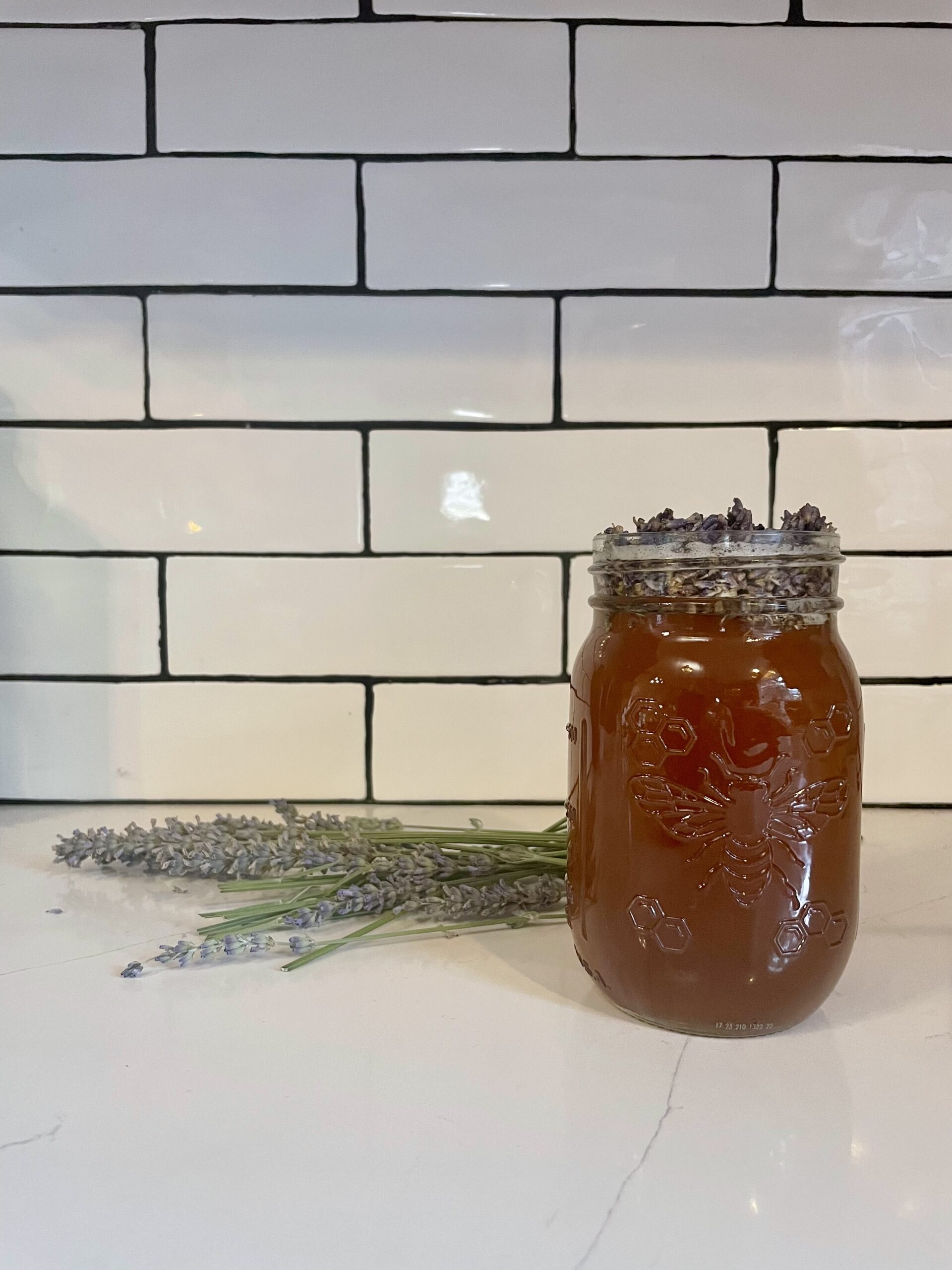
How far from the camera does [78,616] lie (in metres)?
0.85

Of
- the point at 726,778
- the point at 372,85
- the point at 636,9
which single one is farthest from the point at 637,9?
the point at 726,778

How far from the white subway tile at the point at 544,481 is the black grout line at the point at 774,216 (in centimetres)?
13

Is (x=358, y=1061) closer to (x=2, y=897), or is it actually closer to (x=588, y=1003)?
(x=588, y=1003)

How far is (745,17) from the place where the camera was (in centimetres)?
79

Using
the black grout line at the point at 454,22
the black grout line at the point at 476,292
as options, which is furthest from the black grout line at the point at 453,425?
the black grout line at the point at 454,22

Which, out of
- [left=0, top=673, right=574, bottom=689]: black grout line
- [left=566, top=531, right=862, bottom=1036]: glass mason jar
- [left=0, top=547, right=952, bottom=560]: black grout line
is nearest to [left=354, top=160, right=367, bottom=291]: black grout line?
[left=0, top=547, right=952, bottom=560]: black grout line

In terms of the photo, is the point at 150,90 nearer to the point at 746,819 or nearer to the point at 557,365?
the point at 557,365

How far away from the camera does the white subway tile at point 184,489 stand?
828 millimetres

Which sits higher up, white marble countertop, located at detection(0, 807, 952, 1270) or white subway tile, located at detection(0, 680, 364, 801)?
white subway tile, located at detection(0, 680, 364, 801)

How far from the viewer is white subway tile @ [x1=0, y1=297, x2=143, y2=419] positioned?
0.82 meters

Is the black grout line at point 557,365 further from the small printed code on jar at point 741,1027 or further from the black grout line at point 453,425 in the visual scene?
the small printed code on jar at point 741,1027

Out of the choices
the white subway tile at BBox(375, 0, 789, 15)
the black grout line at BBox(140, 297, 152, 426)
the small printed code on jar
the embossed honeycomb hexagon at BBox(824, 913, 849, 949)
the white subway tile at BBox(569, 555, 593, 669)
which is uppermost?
the white subway tile at BBox(375, 0, 789, 15)

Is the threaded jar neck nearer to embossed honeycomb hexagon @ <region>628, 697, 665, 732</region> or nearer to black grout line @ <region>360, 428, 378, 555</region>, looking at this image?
embossed honeycomb hexagon @ <region>628, 697, 665, 732</region>

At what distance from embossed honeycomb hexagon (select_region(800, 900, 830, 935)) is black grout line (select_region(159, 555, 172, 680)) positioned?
24.0 inches
